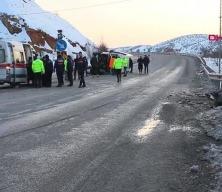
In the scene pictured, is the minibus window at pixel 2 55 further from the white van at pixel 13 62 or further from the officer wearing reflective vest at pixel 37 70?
the officer wearing reflective vest at pixel 37 70

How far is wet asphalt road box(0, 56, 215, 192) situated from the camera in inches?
305

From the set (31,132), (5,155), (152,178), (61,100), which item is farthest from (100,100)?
(152,178)

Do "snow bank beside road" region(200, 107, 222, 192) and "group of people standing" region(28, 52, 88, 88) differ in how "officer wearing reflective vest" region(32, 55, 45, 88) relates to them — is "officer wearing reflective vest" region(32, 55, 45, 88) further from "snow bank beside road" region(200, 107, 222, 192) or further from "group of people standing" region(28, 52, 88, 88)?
"snow bank beside road" region(200, 107, 222, 192)

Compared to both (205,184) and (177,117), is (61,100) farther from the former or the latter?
(205,184)

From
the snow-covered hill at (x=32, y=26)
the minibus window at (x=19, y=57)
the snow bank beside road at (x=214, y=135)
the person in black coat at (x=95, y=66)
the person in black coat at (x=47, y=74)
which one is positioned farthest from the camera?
the snow-covered hill at (x=32, y=26)

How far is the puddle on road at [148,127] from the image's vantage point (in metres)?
12.3

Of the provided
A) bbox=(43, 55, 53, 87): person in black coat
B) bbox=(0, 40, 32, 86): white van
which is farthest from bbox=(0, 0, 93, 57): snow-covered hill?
bbox=(0, 40, 32, 86): white van

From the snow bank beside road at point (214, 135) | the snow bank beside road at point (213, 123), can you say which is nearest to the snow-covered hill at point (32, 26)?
the snow bank beside road at point (213, 123)

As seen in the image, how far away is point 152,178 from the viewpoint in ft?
26.6

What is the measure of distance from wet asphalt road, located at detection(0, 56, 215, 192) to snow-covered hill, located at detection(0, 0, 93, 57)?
43.5 metres

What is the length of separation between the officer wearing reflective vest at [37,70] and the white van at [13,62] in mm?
682

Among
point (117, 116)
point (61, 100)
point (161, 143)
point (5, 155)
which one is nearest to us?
point (5, 155)

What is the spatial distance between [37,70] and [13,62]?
55.7 inches

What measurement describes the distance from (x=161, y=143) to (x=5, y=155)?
3.11 meters
